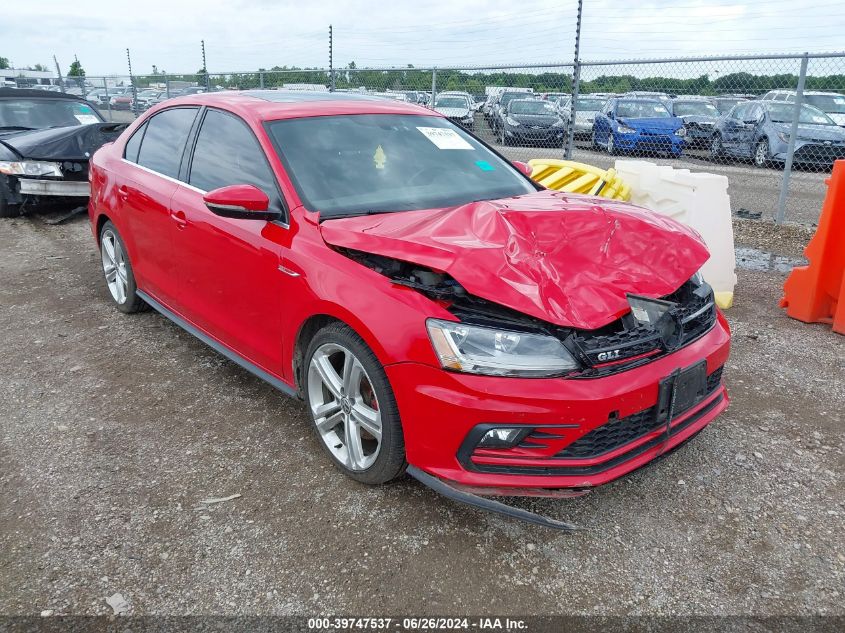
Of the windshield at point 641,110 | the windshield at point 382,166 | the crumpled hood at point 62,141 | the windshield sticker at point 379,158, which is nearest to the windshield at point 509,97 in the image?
the windshield at point 641,110

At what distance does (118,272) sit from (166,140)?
130 centimetres

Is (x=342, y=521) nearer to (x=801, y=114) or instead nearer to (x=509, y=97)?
(x=801, y=114)

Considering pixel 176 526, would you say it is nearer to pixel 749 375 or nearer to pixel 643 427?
pixel 643 427

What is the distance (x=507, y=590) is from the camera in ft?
7.48

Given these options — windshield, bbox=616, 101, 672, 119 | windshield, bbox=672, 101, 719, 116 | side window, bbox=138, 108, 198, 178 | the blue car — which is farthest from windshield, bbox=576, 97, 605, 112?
side window, bbox=138, 108, 198, 178

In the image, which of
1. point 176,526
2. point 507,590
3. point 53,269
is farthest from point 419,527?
point 53,269

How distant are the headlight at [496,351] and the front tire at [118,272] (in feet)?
10.5

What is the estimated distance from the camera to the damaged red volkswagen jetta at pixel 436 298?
2.30m

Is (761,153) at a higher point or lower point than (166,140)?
lower

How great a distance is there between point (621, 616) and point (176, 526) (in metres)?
1.72

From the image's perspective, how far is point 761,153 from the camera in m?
12.0

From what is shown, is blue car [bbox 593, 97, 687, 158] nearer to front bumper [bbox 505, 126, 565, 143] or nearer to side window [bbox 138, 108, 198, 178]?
front bumper [bbox 505, 126, 565, 143]

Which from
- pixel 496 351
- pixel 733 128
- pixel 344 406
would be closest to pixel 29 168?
pixel 344 406

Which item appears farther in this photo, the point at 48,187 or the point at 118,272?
the point at 48,187
